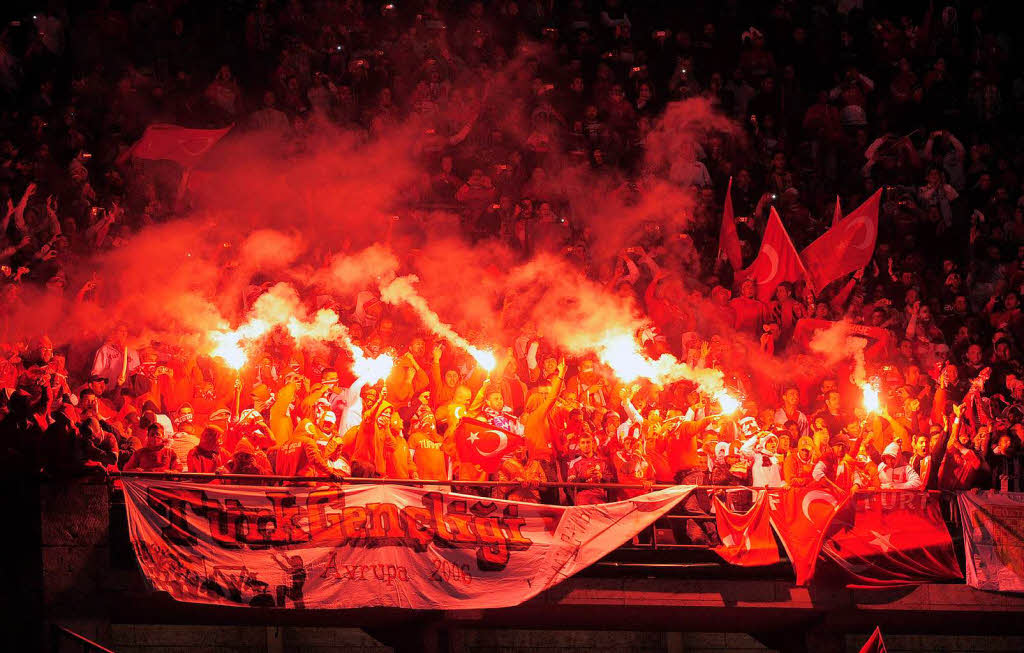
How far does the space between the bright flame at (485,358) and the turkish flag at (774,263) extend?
134 inches

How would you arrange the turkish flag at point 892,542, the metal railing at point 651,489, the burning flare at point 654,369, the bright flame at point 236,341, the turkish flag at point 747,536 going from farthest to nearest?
the burning flare at point 654,369, the bright flame at point 236,341, the turkish flag at point 892,542, the turkish flag at point 747,536, the metal railing at point 651,489

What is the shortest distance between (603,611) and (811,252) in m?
5.46

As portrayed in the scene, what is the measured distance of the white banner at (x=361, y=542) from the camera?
10797mm

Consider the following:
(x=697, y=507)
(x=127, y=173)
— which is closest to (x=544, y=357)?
(x=697, y=507)

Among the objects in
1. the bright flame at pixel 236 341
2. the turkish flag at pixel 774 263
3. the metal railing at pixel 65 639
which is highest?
the turkish flag at pixel 774 263

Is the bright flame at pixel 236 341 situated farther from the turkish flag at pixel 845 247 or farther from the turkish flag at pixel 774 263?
the turkish flag at pixel 845 247

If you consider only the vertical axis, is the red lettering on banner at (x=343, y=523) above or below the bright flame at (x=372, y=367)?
below

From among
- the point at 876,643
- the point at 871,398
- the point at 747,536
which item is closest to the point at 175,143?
the point at 747,536

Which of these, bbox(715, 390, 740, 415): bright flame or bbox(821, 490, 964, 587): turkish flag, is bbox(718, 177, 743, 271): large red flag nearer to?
bbox(715, 390, 740, 415): bright flame

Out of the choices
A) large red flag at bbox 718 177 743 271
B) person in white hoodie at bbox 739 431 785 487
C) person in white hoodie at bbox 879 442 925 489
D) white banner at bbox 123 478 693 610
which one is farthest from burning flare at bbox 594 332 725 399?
large red flag at bbox 718 177 743 271

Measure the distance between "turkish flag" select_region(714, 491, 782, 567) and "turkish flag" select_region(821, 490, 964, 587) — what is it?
486 mm

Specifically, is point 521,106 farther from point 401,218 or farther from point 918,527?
point 918,527

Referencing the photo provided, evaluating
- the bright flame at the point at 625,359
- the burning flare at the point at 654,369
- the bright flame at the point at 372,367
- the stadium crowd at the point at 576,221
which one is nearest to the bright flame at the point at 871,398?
the stadium crowd at the point at 576,221

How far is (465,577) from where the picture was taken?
37.8 feet
